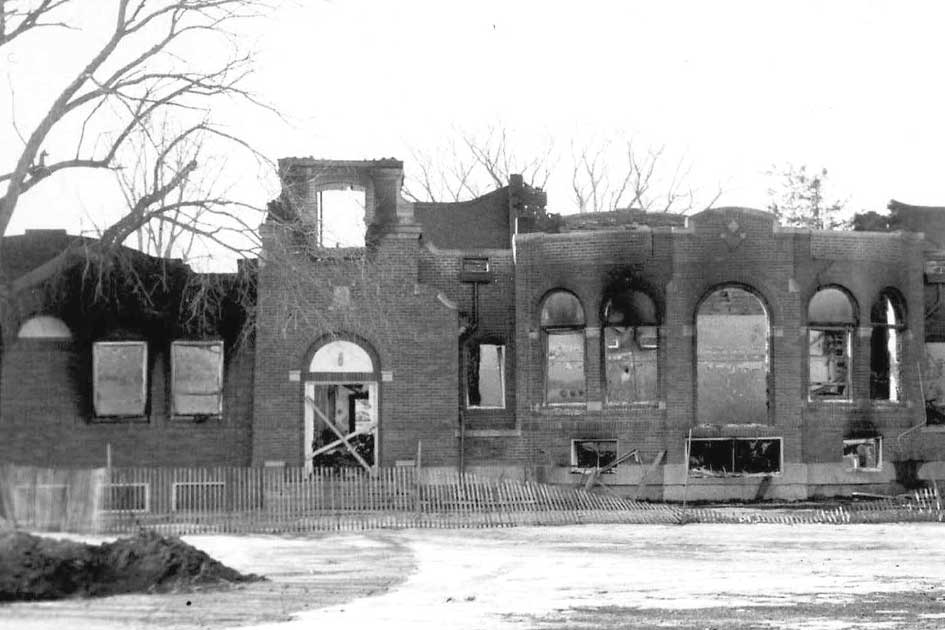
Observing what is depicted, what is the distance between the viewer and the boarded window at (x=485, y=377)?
40.4 metres

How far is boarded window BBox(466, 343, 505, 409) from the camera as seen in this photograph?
→ 40406mm

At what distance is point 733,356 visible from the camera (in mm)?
38500

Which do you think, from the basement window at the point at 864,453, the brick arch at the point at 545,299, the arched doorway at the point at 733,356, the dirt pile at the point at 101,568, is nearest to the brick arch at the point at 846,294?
the arched doorway at the point at 733,356

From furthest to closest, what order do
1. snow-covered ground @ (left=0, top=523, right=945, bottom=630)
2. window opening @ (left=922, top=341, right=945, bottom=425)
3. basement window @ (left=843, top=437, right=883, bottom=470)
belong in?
window opening @ (left=922, top=341, right=945, bottom=425)
basement window @ (left=843, top=437, right=883, bottom=470)
snow-covered ground @ (left=0, top=523, right=945, bottom=630)

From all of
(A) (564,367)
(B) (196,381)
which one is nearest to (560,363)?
(A) (564,367)

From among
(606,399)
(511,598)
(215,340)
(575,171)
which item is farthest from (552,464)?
(575,171)

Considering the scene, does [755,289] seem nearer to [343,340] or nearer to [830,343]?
[830,343]

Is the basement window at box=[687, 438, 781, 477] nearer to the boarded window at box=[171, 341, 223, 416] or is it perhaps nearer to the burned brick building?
the burned brick building

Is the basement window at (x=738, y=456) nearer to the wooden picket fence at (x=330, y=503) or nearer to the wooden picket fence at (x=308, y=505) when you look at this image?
the wooden picket fence at (x=308, y=505)

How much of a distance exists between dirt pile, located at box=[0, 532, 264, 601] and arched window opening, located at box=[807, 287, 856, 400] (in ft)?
73.0

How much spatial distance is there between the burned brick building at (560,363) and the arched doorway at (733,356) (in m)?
0.05

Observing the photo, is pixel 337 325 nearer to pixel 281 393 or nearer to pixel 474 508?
pixel 281 393

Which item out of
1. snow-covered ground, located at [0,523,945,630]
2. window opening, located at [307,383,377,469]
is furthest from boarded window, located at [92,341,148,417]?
snow-covered ground, located at [0,523,945,630]

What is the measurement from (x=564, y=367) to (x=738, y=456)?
15.6ft
